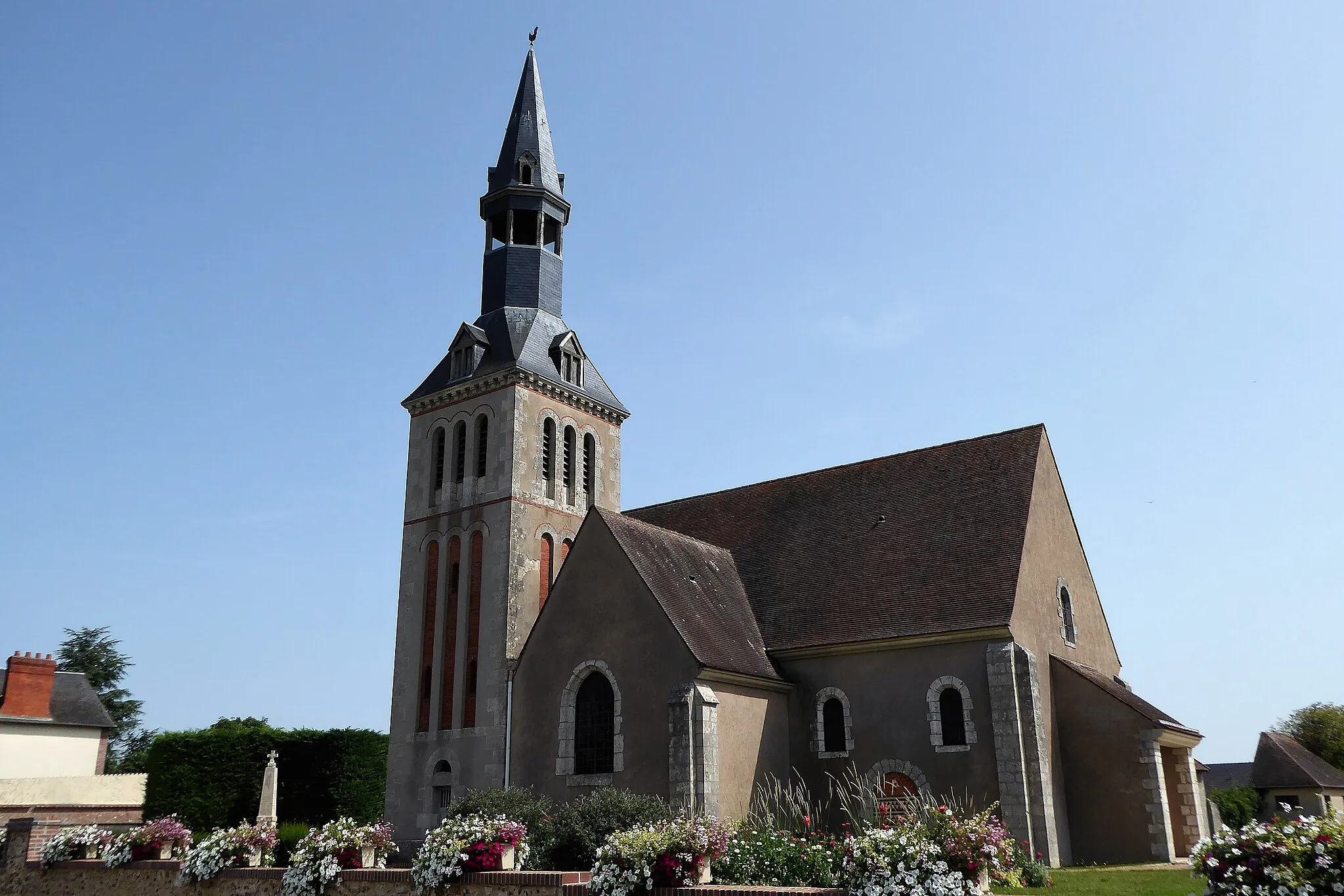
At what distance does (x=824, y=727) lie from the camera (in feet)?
72.7

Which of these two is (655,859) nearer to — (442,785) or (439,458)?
(442,785)

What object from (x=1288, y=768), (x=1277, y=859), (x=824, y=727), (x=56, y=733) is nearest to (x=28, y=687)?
(x=56, y=733)

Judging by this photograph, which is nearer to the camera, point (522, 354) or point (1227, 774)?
point (522, 354)

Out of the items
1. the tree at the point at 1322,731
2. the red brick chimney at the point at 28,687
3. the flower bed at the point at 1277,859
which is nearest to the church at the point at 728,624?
the flower bed at the point at 1277,859

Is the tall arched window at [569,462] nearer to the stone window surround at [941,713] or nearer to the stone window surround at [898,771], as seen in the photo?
the stone window surround at [898,771]

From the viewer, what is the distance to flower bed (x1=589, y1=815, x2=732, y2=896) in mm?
11406

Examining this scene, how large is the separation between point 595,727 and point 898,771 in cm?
632

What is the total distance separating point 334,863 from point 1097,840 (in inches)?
553

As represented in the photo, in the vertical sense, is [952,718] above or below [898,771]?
above

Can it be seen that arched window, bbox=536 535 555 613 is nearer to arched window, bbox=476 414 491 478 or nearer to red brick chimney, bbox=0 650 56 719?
arched window, bbox=476 414 491 478

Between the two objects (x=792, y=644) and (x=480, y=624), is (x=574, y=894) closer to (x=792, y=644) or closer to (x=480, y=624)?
(x=792, y=644)

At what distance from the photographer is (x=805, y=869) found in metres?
12.6

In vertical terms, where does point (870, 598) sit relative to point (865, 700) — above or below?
above

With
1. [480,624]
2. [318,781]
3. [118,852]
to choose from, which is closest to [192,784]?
[318,781]
